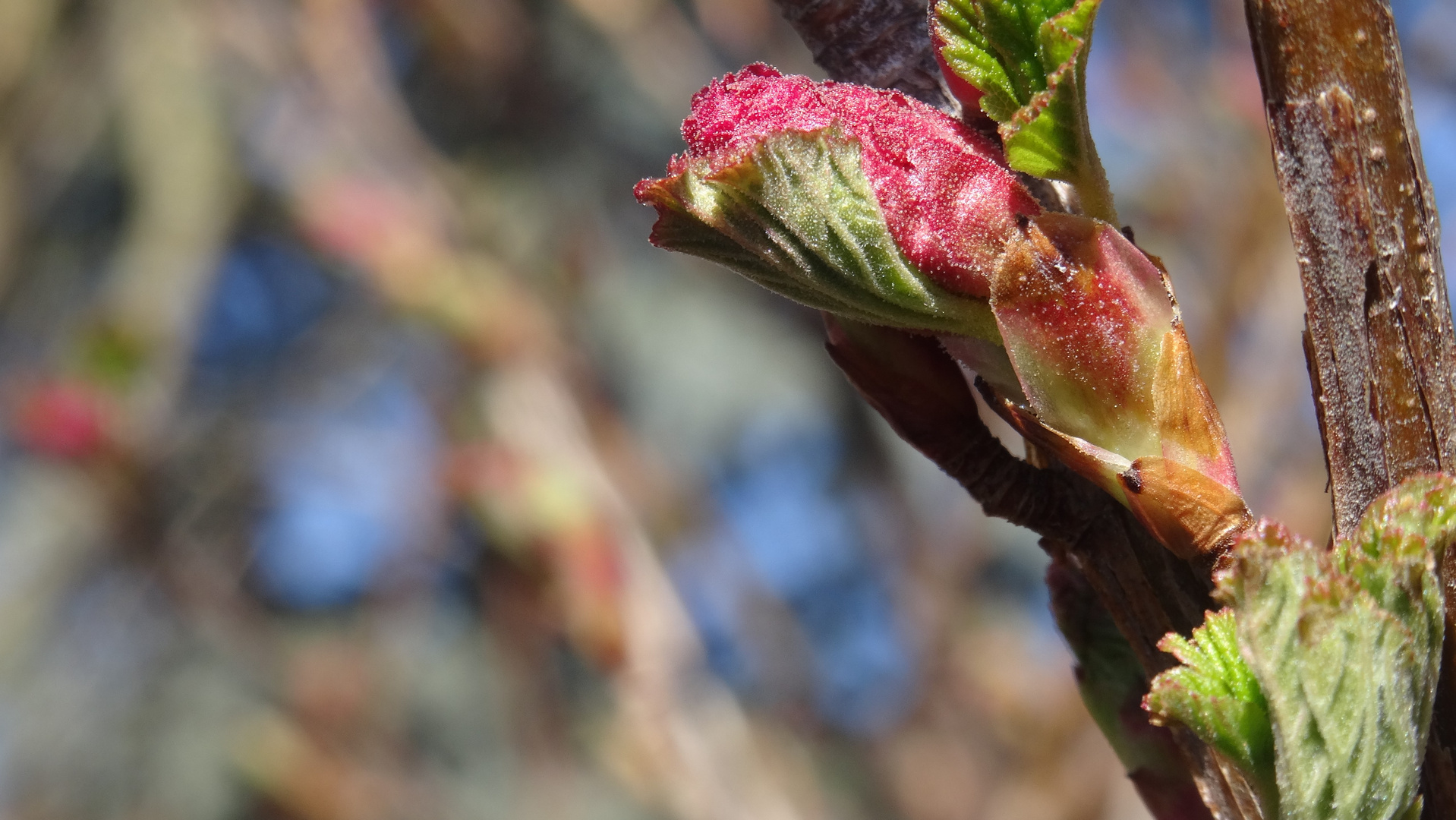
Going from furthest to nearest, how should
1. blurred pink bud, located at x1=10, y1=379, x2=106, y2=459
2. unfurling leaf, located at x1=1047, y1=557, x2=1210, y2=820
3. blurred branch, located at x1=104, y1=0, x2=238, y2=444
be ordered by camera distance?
blurred branch, located at x1=104, y1=0, x2=238, y2=444
blurred pink bud, located at x1=10, y1=379, x2=106, y2=459
unfurling leaf, located at x1=1047, y1=557, x2=1210, y2=820

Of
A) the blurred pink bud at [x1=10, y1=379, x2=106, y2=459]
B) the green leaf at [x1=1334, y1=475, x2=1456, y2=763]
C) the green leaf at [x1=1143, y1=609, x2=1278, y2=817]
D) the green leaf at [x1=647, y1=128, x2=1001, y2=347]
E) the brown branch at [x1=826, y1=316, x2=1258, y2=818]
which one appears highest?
the blurred pink bud at [x1=10, y1=379, x2=106, y2=459]

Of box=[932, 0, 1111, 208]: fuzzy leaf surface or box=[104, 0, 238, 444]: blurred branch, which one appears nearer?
box=[932, 0, 1111, 208]: fuzzy leaf surface

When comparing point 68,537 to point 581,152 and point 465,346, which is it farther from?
point 581,152

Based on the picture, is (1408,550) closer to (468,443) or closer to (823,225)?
(823,225)

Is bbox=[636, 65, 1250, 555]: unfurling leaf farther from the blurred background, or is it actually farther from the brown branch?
the blurred background

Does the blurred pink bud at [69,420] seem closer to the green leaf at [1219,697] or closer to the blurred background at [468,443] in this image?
the blurred background at [468,443]

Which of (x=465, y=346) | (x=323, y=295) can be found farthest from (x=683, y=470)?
(x=323, y=295)

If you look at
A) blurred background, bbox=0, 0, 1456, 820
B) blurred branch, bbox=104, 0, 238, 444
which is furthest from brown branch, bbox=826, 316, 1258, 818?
blurred branch, bbox=104, 0, 238, 444

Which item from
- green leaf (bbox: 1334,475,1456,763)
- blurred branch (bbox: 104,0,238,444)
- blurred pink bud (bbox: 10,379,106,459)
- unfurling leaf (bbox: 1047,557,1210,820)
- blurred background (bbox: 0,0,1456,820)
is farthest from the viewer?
blurred branch (bbox: 104,0,238,444)
